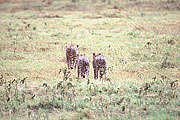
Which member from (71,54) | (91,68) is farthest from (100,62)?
(91,68)

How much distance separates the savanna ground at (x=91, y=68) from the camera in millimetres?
6938

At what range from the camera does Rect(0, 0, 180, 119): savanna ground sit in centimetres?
694

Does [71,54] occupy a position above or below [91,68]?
above

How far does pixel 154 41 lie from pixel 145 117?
8.56m

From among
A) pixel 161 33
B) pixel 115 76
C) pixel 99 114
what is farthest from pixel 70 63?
pixel 161 33

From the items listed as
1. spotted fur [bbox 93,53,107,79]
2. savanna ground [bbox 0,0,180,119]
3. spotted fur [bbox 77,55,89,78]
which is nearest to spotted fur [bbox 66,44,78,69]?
savanna ground [bbox 0,0,180,119]

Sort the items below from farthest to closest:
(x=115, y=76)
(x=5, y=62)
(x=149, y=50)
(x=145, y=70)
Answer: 1. (x=149, y=50)
2. (x=5, y=62)
3. (x=145, y=70)
4. (x=115, y=76)

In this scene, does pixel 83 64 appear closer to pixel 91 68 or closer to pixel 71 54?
pixel 71 54

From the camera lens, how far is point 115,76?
1048 cm

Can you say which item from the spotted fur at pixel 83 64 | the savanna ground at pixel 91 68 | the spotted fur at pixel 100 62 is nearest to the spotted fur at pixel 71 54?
the savanna ground at pixel 91 68

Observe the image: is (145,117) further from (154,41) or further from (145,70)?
(154,41)

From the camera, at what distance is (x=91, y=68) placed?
37.6 ft

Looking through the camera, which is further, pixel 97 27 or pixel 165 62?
pixel 97 27

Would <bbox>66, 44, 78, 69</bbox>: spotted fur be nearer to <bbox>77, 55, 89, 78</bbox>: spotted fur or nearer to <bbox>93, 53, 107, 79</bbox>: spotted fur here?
<bbox>77, 55, 89, 78</bbox>: spotted fur
